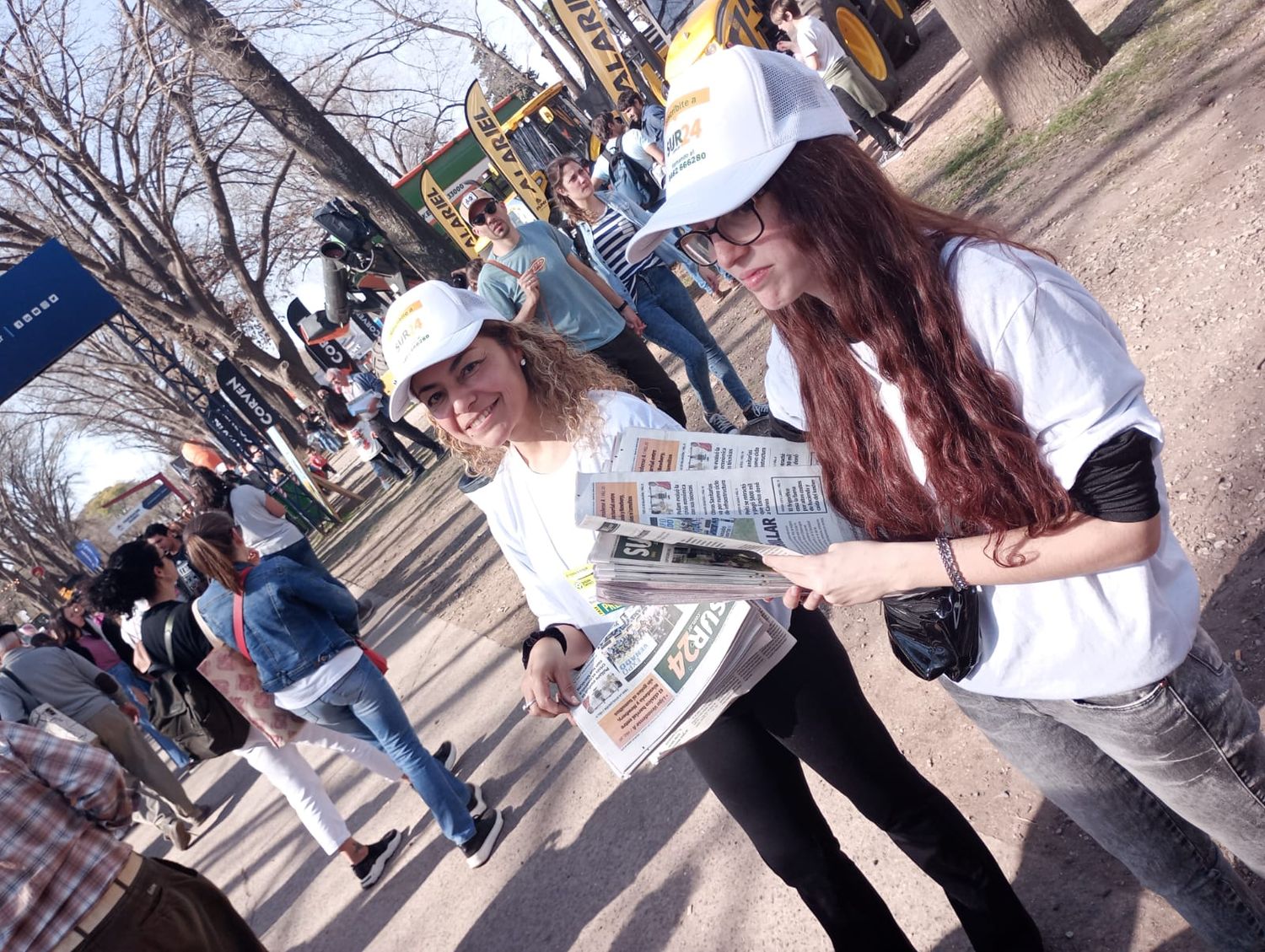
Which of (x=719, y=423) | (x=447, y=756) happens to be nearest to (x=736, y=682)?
(x=447, y=756)

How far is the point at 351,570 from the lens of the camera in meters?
11.5

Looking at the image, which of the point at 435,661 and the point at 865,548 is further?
the point at 435,661

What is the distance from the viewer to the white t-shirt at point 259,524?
566 cm

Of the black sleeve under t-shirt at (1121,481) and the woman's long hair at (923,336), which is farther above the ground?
the woman's long hair at (923,336)

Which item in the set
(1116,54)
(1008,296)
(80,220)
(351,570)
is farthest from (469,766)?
(80,220)

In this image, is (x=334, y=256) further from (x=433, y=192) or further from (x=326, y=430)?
(x=326, y=430)

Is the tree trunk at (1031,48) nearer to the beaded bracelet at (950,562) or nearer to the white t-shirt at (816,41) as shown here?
the white t-shirt at (816,41)

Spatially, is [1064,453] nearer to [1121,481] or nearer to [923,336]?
[1121,481]

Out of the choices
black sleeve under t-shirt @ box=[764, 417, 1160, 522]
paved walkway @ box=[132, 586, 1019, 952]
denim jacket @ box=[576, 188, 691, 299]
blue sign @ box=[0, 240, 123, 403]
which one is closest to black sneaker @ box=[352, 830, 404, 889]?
paved walkway @ box=[132, 586, 1019, 952]

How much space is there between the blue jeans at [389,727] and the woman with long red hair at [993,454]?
2.94 m

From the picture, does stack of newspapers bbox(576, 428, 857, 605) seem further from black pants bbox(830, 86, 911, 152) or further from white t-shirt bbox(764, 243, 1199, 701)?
black pants bbox(830, 86, 911, 152)

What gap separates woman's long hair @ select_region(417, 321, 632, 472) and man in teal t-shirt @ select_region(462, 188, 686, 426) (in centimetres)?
212

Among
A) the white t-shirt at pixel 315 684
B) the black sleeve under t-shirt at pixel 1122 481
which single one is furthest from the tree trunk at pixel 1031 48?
the white t-shirt at pixel 315 684

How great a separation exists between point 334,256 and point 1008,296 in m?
9.16
